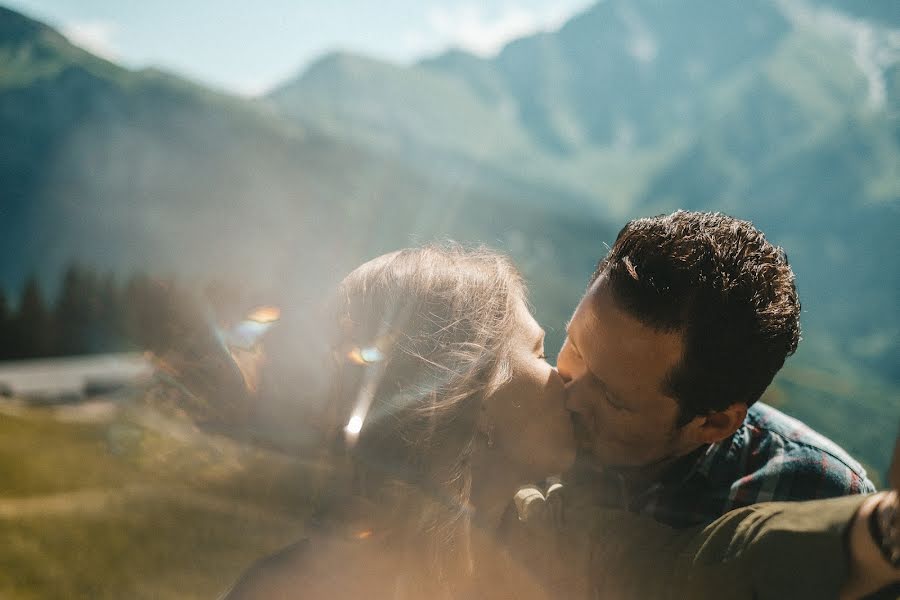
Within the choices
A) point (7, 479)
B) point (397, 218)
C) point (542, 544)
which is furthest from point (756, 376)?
point (397, 218)

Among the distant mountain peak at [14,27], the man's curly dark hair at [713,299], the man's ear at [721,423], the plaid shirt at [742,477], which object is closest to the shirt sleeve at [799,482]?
the plaid shirt at [742,477]

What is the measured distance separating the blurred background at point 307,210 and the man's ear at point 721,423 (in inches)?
20.4

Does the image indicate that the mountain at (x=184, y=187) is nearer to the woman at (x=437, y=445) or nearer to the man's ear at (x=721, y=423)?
the woman at (x=437, y=445)

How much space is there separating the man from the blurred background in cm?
38

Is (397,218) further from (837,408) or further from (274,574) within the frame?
(274,574)

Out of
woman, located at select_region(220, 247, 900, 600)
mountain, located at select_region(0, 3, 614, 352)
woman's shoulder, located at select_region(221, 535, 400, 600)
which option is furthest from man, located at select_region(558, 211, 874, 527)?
mountain, located at select_region(0, 3, 614, 352)

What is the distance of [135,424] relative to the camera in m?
1.82

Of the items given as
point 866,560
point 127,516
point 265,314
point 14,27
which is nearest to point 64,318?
point 14,27

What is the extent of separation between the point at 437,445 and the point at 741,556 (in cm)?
71

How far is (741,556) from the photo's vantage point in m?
1.13

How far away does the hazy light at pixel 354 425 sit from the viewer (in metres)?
1.47

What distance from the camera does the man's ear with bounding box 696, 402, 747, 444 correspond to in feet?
5.25

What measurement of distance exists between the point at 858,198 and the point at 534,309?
59402mm

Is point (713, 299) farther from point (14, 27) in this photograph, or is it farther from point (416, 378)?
point (14, 27)
